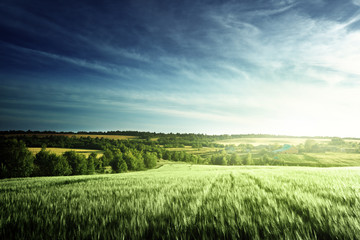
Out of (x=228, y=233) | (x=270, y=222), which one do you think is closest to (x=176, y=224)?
(x=228, y=233)

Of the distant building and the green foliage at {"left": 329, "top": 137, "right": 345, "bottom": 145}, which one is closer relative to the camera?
the distant building

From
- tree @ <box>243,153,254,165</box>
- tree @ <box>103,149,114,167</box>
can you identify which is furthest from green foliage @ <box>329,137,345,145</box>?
tree @ <box>103,149,114,167</box>

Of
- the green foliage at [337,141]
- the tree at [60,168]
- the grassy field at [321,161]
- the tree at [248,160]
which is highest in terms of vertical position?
the green foliage at [337,141]

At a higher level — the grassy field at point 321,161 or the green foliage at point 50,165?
the green foliage at point 50,165

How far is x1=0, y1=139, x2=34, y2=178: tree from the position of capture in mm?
43719

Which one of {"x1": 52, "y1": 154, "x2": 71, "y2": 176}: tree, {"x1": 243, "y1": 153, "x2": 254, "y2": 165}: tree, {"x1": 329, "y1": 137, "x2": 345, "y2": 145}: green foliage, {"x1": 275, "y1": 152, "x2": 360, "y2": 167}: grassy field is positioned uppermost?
{"x1": 329, "y1": 137, "x2": 345, "y2": 145}: green foliage

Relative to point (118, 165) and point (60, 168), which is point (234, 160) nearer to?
point (118, 165)

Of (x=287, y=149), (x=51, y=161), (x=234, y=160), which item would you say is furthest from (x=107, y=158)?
(x=287, y=149)

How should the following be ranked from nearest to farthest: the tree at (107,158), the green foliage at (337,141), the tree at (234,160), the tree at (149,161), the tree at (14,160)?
the tree at (14,160) < the tree at (107,158) < the tree at (149,161) < the tree at (234,160) < the green foliage at (337,141)

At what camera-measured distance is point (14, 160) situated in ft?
147

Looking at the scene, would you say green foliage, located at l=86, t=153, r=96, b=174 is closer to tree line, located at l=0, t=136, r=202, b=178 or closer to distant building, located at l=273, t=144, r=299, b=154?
tree line, located at l=0, t=136, r=202, b=178

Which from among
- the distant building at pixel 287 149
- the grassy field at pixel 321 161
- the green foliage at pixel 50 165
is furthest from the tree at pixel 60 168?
the distant building at pixel 287 149

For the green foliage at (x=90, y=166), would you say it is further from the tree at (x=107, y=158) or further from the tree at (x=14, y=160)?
the tree at (x=14, y=160)

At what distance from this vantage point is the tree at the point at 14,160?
4372 cm
